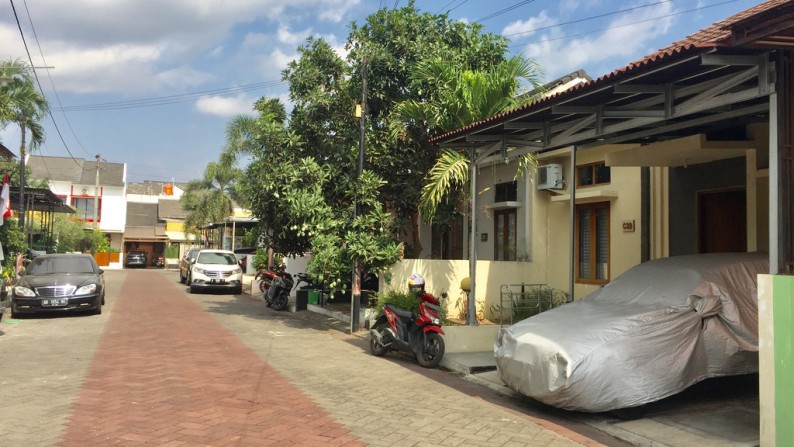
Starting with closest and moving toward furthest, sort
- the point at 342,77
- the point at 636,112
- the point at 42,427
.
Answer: the point at 42,427
the point at 636,112
the point at 342,77

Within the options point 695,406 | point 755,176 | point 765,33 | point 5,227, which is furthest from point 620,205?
point 5,227

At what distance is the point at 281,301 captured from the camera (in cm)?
1747

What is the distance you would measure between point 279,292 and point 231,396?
10.6 metres

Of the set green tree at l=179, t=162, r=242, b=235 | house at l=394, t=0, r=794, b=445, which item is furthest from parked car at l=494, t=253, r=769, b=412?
green tree at l=179, t=162, r=242, b=235

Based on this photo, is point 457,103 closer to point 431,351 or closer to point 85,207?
point 431,351

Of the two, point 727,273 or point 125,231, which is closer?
point 727,273

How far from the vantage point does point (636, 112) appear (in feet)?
23.5

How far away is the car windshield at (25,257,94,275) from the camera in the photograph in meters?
14.8

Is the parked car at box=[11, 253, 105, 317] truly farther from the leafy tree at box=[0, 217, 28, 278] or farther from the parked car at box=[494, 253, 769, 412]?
the parked car at box=[494, 253, 769, 412]

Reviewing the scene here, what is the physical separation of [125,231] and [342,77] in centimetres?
4659

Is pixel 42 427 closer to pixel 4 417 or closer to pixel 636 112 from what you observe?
pixel 4 417

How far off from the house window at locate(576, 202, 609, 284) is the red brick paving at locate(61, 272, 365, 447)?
6.91m

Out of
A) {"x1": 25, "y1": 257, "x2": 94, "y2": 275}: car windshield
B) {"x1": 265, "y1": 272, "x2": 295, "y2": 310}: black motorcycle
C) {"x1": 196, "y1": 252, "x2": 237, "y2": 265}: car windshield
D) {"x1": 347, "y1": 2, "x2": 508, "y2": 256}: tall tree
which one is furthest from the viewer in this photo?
{"x1": 196, "y1": 252, "x2": 237, "y2": 265}: car windshield

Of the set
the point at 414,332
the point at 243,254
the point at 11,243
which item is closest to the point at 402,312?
the point at 414,332
